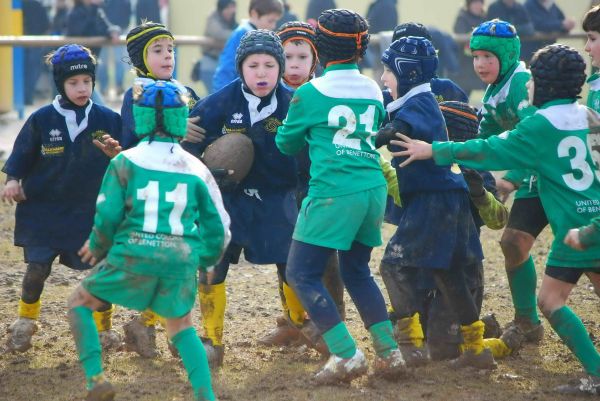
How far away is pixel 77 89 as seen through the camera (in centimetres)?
673

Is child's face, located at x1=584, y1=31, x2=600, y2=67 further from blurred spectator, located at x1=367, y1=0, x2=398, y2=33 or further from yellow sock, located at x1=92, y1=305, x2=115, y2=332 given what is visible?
blurred spectator, located at x1=367, y1=0, x2=398, y2=33

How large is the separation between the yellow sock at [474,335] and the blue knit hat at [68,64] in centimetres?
277

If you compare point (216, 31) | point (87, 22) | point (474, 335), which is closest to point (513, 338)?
point (474, 335)

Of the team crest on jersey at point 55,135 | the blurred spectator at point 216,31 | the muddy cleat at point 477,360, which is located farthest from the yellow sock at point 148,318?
the blurred spectator at point 216,31

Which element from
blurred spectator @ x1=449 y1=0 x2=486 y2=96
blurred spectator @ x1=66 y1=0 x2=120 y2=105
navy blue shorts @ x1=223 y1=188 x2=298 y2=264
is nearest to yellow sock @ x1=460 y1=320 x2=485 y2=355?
navy blue shorts @ x1=223 y1=188 x2=298 y2=264

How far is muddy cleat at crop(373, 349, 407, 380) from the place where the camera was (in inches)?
230

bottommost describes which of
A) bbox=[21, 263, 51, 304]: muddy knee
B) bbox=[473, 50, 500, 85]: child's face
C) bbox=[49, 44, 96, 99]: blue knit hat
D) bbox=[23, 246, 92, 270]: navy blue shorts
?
bbox=[21, 263, 51, 304]: muddy knee

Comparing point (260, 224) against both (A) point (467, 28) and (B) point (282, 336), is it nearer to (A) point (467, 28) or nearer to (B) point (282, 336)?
A: (B) point (282, 336)

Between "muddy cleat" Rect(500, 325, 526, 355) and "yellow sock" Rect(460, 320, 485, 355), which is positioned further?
"muddy cleat" Rect(500, 325, 526, 355)

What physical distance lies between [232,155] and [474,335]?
5.67 feet

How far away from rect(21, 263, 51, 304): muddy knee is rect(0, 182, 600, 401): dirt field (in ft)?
0.95

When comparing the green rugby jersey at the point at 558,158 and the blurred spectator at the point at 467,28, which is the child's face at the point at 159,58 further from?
the blurred spectator at the point at 467,28

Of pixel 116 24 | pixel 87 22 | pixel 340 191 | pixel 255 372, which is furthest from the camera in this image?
pixel 116 24

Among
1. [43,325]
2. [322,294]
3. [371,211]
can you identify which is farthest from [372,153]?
[43,325]
